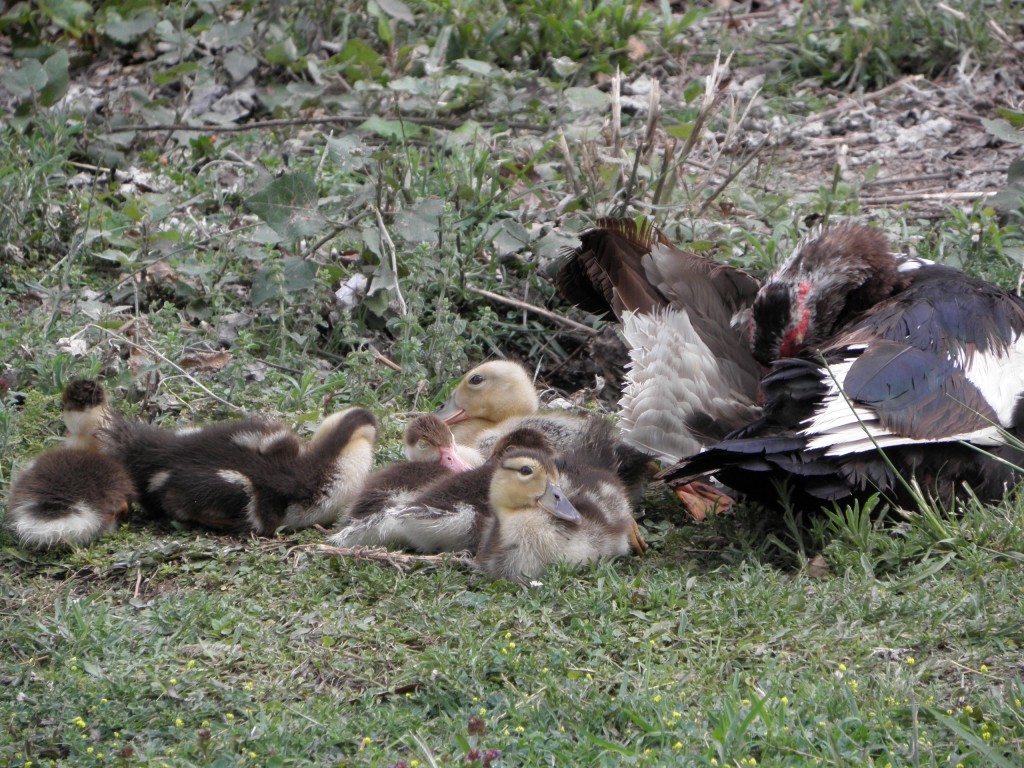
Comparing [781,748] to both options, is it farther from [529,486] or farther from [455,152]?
[455,152]

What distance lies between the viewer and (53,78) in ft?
25.5

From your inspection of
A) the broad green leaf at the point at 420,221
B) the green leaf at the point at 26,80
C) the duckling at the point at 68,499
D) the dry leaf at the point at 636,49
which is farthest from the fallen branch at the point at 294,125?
the duckling at the point at 68,499

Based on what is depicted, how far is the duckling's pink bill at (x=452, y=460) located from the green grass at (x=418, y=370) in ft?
1.86

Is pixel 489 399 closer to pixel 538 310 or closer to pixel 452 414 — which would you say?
pixel 452 414

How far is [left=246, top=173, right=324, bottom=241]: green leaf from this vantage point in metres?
6.20

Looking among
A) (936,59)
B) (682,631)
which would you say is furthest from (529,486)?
(936,59)

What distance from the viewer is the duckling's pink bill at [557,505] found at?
422 cm

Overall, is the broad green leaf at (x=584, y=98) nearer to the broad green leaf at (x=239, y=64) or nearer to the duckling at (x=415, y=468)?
the broad green leaf at (x=239, y=64)

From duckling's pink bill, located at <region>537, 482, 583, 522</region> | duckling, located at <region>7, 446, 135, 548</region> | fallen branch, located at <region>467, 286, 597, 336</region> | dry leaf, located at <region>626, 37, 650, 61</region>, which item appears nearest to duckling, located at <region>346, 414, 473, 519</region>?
duckling's pink bill, located at <region>537, 482, 583, 522</region>

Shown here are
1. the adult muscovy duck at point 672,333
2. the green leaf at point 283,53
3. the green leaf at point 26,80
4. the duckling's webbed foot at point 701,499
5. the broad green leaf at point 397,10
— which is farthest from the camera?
the broad green leaf at point 397,10

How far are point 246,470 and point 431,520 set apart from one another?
75 cm

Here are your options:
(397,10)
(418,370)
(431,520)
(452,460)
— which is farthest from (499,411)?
(397,10)

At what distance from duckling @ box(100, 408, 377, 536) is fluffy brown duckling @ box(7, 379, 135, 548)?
0.11 m

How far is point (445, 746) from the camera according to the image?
3.31 m
